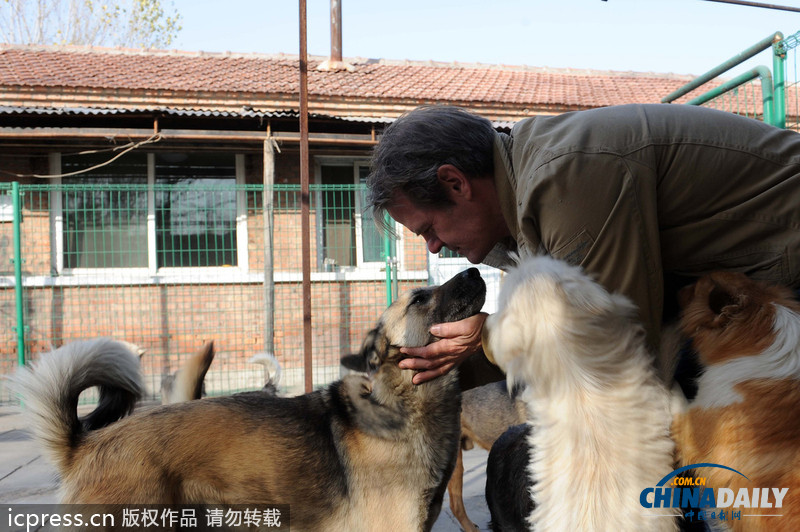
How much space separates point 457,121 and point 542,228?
0.60 metres

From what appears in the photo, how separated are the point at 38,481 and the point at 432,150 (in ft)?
14.2

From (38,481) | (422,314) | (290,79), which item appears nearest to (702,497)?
(422,314)

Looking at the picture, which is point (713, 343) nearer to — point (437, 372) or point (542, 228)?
point (542, 228)

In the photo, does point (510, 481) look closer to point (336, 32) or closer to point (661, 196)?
point (661, 196)

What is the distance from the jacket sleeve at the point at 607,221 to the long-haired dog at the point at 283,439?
1.72 m

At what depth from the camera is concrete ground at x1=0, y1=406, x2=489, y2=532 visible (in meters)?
3.85

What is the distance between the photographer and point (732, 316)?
43.5 inches

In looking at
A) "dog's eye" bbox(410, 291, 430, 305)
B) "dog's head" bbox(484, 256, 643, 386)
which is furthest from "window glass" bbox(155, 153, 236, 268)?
"dog's head" bbox(484, 256, 643, 386)

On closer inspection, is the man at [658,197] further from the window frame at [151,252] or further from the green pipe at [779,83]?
the window frame at [151,252]

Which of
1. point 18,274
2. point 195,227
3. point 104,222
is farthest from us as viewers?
point 195,227

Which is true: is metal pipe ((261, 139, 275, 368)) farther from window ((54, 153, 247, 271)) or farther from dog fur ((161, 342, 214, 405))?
dog fur ((161, 342, 214, 405))

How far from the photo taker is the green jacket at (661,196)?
4.07 feet

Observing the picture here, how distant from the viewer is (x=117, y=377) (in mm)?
2789

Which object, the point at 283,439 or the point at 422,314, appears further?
the point at 422,314
